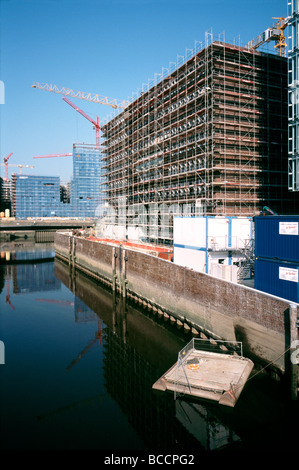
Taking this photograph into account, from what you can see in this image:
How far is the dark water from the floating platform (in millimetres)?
437

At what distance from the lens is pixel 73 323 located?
26578 mm

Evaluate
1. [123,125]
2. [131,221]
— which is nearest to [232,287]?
[131,221]

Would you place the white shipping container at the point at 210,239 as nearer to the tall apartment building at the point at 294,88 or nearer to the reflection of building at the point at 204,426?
the tall apartment building at the point at 294,88

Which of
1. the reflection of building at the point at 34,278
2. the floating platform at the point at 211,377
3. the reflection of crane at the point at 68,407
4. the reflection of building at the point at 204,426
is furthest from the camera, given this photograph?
the reflection of building at the point at 34,278

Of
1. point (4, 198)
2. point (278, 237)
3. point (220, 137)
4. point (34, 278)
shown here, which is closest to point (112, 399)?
point (278, 237)

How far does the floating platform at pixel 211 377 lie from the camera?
533 inches

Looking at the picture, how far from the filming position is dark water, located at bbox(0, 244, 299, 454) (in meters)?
12.3

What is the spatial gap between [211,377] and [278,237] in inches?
341

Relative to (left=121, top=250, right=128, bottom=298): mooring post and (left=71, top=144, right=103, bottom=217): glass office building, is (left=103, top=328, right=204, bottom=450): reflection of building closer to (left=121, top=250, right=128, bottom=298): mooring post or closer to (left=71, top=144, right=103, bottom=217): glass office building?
(left=121, top=250, right=128, bottom=298): mooring post

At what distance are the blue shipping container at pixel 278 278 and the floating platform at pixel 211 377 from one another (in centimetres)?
467

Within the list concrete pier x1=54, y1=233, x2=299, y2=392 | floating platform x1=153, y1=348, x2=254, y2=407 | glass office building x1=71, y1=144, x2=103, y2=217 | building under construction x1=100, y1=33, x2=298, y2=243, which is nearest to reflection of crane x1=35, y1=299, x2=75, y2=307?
concrete pier x1=54, y1=233, x2=299, y2=392

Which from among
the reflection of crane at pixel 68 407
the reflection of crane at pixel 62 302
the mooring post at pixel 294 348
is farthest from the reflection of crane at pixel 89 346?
the mooring post at pixel 294 348

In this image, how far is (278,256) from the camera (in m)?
19.0
